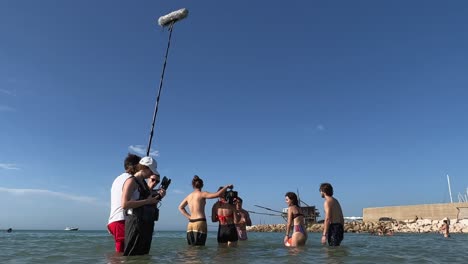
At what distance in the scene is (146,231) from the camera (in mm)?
5383

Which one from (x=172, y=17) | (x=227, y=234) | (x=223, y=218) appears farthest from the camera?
(x=172, y=17)

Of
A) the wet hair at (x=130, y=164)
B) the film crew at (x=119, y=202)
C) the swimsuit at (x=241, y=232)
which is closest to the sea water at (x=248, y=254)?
the film crew at (x=119, y=202)

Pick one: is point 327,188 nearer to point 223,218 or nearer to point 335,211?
point 335,211

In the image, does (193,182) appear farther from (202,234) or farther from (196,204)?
(202,234)

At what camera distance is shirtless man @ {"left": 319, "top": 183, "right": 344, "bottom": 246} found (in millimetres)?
9266

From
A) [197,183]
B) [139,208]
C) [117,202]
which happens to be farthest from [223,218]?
[139,208]

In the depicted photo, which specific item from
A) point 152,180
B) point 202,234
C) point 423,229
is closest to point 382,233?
point 423,229

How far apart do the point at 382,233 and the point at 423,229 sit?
13.8 meters

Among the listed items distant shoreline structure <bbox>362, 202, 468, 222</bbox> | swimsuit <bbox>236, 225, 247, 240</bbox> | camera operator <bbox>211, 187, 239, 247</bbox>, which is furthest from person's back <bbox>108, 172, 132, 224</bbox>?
distant shoreline structure <bbox>362, 202, 468, 222</bbox>

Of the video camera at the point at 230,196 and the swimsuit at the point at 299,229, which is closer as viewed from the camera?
the swimsuit at the point at 299,229

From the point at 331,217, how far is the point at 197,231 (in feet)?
11.9

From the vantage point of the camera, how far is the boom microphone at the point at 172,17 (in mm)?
10297

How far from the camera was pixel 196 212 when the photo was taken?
9062 millimetres

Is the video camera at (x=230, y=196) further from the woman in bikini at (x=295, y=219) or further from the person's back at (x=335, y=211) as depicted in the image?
the person's back at (x=335, y=211)
